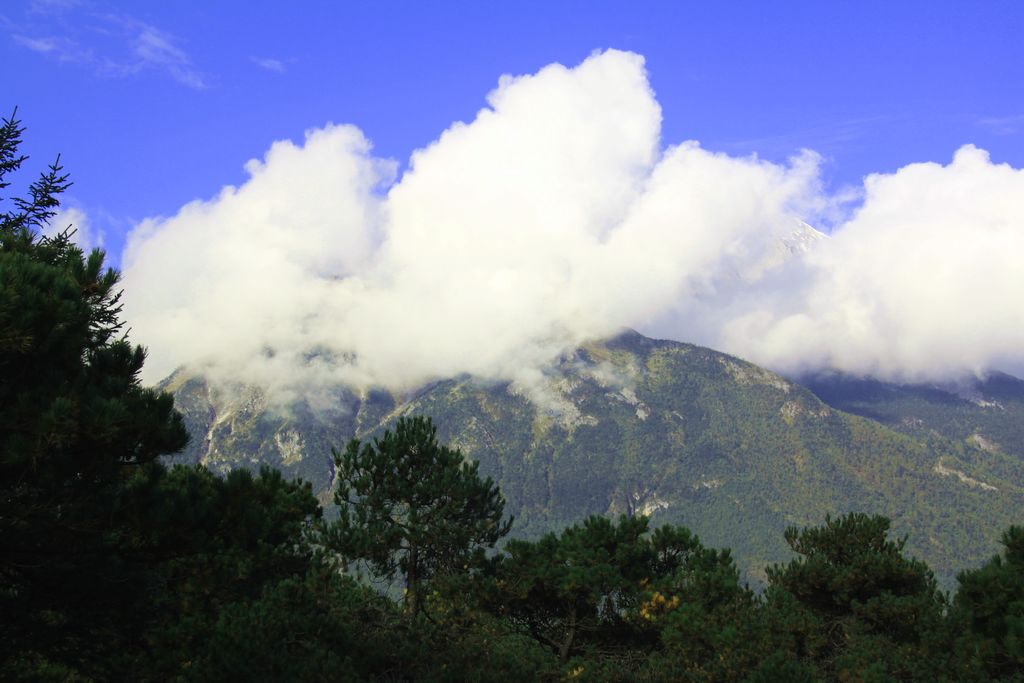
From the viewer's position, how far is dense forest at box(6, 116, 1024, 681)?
12406mm

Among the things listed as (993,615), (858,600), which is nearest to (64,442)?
(993,615)

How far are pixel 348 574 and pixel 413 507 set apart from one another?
394 centimetres

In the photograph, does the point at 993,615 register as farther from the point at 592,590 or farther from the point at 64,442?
the point at 64,442

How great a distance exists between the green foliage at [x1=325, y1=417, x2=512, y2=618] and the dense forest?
9cm

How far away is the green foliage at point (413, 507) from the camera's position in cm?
3200

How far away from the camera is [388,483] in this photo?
109ft

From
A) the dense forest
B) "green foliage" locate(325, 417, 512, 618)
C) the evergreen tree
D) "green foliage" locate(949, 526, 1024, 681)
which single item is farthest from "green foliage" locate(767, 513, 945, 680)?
the evergreen tree

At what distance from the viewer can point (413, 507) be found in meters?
32.8

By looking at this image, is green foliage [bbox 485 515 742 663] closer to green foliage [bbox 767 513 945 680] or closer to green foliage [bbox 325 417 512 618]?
green foliage [bbox 325 417 512 618]

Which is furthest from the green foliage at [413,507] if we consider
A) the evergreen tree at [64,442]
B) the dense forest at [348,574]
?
the evergreen tree at [64,442]

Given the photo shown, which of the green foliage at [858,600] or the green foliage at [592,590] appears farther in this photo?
the green foliage at [592,590]

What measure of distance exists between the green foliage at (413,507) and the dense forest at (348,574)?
92 millimetres

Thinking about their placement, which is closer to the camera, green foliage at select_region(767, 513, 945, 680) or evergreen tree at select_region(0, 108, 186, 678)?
evergreen tree at select_region(0, 108, 186, 678)

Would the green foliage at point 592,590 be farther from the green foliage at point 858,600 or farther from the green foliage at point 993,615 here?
the green foliage at point 993,615
